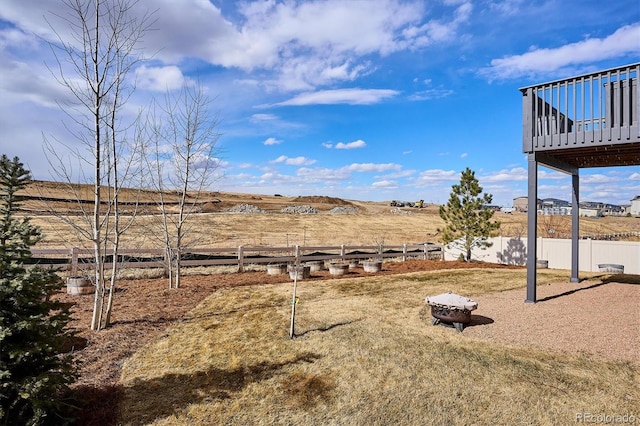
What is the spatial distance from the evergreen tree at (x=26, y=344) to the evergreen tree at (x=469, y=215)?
65.2ft

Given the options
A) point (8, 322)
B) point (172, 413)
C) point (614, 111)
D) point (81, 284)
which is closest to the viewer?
point (8, 322)

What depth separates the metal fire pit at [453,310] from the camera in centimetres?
761

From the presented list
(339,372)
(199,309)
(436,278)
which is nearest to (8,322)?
(339,372)

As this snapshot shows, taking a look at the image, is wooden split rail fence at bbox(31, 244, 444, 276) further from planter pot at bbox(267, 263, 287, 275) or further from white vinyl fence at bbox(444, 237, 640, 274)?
white vinyl fence at bbox(444, 237, 640, 274)

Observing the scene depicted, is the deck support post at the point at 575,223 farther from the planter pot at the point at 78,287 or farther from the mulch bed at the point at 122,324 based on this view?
the planter pot at the point at 78,287

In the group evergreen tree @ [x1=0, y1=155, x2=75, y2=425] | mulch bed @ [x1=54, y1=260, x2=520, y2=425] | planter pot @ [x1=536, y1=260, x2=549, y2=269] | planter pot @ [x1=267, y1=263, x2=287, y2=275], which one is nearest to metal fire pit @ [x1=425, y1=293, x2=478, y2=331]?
mulch bed @ [x1=54, y1=260, x2=520, y2=425]

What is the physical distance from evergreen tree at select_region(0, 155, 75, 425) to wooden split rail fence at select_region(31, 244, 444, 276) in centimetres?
445

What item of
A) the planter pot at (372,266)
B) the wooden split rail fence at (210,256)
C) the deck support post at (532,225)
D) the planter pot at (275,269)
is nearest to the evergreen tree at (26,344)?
the wooden split rail fence at (210,256)

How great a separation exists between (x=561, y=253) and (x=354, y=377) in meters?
17.7

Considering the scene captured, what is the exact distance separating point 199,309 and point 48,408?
17.7 ft

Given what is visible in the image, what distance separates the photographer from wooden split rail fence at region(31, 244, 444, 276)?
42.4 feet

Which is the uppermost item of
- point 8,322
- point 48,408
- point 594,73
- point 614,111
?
point 594,73

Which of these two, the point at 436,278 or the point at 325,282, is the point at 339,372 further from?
the point at 436,278

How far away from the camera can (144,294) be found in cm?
1115
